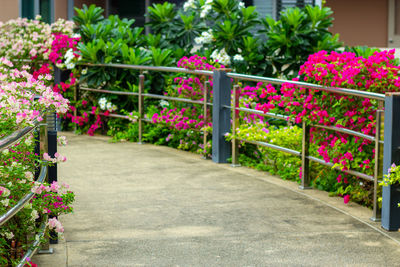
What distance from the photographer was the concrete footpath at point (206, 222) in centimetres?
566

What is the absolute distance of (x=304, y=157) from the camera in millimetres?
8023

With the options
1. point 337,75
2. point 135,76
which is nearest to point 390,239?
point 337,75

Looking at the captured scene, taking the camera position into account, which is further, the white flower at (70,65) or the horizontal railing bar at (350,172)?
the white flower at (70,65)

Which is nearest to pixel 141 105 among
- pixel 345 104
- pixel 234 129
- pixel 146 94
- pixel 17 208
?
pixel 146 94

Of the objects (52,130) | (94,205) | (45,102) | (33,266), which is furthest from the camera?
(94,205)

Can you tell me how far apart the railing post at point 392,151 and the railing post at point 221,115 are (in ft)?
11.4

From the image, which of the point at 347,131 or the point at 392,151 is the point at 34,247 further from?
the point at 347,131

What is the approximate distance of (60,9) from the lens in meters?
16.2

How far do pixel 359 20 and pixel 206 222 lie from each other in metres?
13.0

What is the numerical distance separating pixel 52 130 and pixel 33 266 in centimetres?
125

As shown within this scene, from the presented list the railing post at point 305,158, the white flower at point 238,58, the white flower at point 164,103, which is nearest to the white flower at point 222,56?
the white flower at point 238,58

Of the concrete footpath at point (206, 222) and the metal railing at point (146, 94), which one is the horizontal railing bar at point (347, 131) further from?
the metal railing at point (146, 94)

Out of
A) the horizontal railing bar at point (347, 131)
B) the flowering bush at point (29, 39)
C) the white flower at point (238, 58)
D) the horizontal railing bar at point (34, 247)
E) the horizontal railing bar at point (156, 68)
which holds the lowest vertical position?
the horizontal railing bar at point (34, 247)

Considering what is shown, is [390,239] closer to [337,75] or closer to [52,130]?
[337,75]
